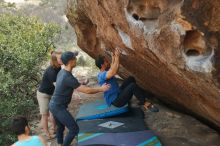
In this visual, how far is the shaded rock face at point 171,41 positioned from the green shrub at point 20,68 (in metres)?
2.61

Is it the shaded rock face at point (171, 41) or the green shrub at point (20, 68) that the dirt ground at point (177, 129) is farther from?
the green shrub at point (20, 68)

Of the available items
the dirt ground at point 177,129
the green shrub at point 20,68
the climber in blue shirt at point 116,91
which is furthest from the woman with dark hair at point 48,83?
the green shrub at point 20,68

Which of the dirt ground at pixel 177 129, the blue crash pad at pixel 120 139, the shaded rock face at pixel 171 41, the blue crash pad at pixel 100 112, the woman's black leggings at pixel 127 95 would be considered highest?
the shaded rock face at pixel 171 41

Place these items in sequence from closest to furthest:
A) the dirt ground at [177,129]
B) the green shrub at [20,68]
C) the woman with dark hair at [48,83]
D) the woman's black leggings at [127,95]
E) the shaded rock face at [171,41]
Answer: the shaded rock face at [171,41] < the dirt ground at [177,129] < the woman with dark hair at [48,83] < the woman's black leggings at [127,95] < the green shrub at [20,68]

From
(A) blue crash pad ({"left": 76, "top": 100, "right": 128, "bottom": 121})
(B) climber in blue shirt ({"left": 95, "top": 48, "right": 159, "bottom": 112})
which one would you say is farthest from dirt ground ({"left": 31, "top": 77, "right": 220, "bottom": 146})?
(A) blue crash pad ({"left": 76, "top": 100, "right": 128, "bottom": 121})

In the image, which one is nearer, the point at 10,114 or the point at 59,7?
the point at 10,114

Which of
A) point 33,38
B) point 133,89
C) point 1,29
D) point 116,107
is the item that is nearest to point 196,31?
point 133,89

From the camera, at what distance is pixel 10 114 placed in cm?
914

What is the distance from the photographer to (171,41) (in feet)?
18.1

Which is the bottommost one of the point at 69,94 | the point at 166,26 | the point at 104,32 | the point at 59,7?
the point at 59,7

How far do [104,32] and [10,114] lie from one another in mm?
2896

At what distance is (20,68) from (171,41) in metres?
6.13

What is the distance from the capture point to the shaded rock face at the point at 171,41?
16.1ft

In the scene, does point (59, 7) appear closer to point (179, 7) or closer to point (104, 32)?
point (104, 32)
